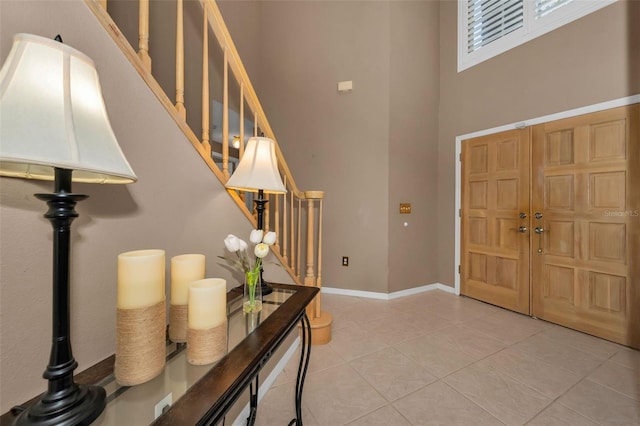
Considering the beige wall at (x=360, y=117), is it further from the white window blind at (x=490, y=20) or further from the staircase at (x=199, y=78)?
the staircase at (x=199, y=78)

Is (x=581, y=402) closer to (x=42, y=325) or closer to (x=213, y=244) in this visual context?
(x=213, y=244)

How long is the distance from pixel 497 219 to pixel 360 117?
82.3 inches

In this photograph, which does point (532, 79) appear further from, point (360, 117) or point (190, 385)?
point (190, 385)

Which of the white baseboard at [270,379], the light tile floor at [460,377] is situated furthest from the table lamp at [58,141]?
the light tile floor at [460,377]

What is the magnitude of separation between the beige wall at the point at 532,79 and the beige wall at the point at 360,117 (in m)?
0.17

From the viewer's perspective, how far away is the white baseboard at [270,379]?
4.41ft

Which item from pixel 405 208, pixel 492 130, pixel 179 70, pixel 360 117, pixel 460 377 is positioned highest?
pixel 360 117

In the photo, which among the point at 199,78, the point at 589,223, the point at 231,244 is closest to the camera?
the point at 231,244

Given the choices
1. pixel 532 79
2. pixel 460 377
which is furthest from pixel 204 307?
pixel 532 79

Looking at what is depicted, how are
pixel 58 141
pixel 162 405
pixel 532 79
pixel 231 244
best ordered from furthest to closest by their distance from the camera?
pixel 532 79 → pixel 231 244 → pixel 162 405 → pixel 58 141

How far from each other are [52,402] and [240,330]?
1.63ft

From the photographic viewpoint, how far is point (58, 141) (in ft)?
1.31

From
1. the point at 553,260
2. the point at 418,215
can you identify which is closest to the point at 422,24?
the point at 418,215

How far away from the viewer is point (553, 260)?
2.64m
